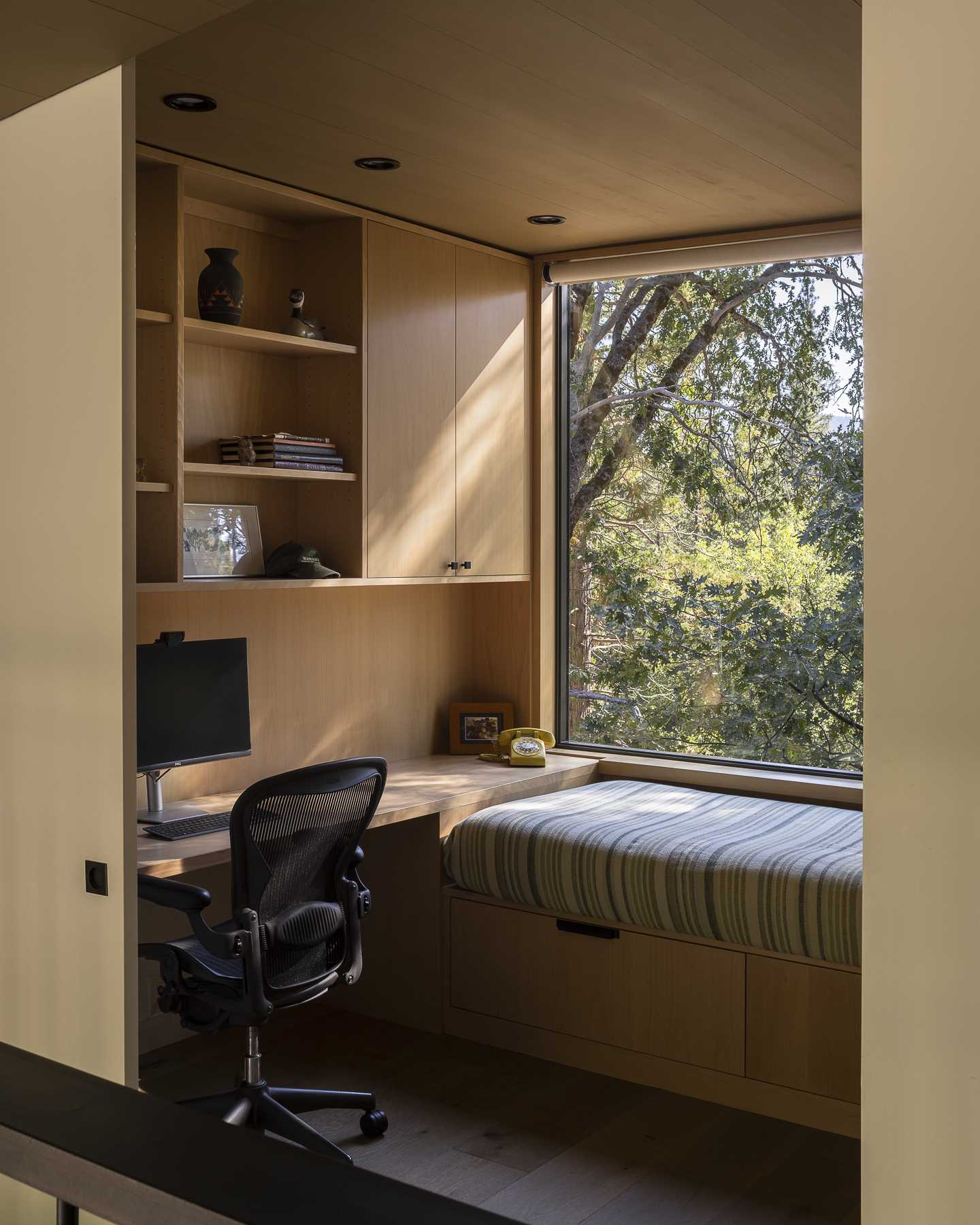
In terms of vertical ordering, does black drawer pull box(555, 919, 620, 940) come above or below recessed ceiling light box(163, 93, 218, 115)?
below

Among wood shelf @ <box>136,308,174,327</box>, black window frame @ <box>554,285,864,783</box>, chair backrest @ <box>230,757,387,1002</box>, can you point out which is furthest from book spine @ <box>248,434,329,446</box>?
black window frame @ <box>554,285,864,783</box>

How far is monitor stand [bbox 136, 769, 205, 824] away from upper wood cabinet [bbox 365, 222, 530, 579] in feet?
2.97

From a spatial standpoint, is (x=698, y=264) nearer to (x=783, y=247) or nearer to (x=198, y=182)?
(x=783, y=247)

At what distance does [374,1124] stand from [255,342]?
216cm

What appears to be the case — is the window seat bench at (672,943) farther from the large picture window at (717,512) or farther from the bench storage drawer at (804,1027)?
the large picture window at (717,512)

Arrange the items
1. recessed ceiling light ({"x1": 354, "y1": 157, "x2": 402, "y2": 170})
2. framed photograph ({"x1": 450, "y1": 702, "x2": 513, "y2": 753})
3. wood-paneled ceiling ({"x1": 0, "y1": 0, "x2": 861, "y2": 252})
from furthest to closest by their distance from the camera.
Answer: framed photograph ({"x1": 450, "y1": 702, "x2": 513, "y2": 753}) → recessed ceiling light ({"x1": 354, "y1": 157, "x2": 402, "y2": 170}) → wood-paneled ceiling ({"x1": 0, "y1": 0, "x2": 861, "y2": 252})

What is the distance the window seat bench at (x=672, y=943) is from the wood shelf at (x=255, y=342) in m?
1.52

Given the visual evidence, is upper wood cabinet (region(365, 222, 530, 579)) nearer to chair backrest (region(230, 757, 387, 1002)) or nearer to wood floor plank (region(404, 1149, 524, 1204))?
chair backrest (region(230, 757, 387, 1002))

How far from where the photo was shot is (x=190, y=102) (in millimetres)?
2926

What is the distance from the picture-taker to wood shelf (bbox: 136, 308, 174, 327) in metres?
3.19

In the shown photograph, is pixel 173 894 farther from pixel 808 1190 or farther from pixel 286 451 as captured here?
pixel 808 1190

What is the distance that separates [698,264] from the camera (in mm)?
4289
